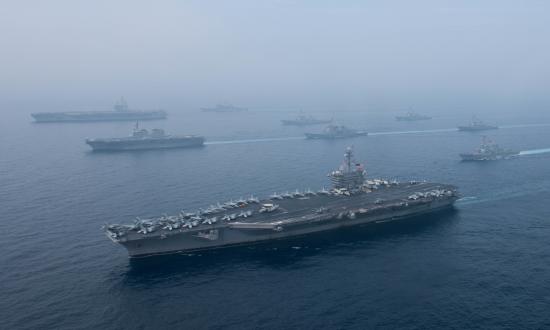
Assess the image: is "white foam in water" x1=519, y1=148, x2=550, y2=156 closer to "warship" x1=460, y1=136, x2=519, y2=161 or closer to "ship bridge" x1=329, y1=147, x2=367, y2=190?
"warship" x1=460, y1=136, x2=519, y2=161

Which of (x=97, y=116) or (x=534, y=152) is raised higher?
(x=97, y=116)

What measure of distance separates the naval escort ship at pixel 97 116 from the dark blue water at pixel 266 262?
83.9 m

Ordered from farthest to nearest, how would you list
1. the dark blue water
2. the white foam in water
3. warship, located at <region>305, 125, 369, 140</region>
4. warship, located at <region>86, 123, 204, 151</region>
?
warship, located at <region>305, 125, 369, 140</region>
warship, located at <region>86, 123, 204, 151</region>
the white foam in water
the dark blue water

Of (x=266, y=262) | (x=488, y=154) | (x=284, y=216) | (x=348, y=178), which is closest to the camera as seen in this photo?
(x=266, y=262)

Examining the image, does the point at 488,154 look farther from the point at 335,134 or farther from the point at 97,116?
the point at 97,116

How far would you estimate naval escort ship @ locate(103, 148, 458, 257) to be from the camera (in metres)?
48.8

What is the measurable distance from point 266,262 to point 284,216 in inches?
394

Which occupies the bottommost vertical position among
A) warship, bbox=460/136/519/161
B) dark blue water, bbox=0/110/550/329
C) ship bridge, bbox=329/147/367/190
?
dark blue water, bbox=0/110/550/329

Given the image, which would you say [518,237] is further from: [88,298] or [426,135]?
[426,135]

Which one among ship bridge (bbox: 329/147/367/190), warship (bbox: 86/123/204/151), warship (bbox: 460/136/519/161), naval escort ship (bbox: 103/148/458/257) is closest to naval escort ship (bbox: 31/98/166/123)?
warship (bbox: 86/123/204/151)

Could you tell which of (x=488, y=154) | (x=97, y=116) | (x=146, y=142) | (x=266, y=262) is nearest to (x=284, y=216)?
(x=266, y=262)

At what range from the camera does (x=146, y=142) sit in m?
119

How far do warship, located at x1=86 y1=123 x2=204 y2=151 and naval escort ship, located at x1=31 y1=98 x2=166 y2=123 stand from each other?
2670 inches

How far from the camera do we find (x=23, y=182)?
76438mm
